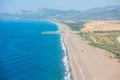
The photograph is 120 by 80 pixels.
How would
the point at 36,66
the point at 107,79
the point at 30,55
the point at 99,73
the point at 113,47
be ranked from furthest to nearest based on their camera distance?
the point at 113,47
the point at 30,55
the point at 36,66
the point at 99,73
the point at 107,79

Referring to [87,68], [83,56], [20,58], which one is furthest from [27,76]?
[83,56]

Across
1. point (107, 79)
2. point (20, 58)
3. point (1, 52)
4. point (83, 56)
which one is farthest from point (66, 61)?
point (1, 52)

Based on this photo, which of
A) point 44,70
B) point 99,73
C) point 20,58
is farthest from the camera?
point 20,58

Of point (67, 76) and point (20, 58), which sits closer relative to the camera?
point (67, 76)

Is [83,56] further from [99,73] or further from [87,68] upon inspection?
[99,73]

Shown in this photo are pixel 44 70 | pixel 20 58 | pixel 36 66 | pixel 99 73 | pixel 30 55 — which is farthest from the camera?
pixel 30 55

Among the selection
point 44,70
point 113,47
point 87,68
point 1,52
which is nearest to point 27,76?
point 44,70

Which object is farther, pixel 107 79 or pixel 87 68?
pixel 87 68

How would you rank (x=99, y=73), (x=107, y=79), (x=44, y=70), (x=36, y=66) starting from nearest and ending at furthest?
(x=107, y=79), (x=99, y=73), (x=44, y=70), (x=36, y=66)

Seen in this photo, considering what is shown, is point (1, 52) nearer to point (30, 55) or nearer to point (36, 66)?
point (30, 55)
